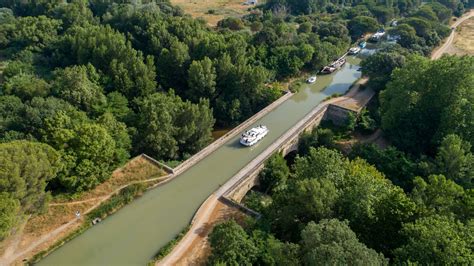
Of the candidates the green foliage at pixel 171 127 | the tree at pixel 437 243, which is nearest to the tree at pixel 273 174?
the green foliage at pixel 171 127

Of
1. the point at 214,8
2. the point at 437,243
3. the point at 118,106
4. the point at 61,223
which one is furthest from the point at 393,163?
the point at 214,8

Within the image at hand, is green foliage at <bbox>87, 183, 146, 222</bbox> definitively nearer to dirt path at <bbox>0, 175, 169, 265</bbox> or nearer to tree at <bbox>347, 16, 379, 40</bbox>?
dirt path at <bbox>0, 175, 169, 265</bbox>

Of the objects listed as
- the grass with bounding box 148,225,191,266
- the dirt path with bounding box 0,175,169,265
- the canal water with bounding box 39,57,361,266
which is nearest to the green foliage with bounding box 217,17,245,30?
the canal water with bounding box 39,57,361,266

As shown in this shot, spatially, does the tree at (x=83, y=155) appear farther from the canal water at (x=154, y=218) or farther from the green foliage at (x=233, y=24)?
the green foliage at (x=233, y=24)

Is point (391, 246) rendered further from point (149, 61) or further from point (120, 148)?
point (149, 61)

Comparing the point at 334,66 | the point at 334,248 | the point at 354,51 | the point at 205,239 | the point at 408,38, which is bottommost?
the point at 354,51

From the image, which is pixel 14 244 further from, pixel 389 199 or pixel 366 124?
pixel 366 124

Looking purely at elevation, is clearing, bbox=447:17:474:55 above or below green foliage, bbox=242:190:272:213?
below
